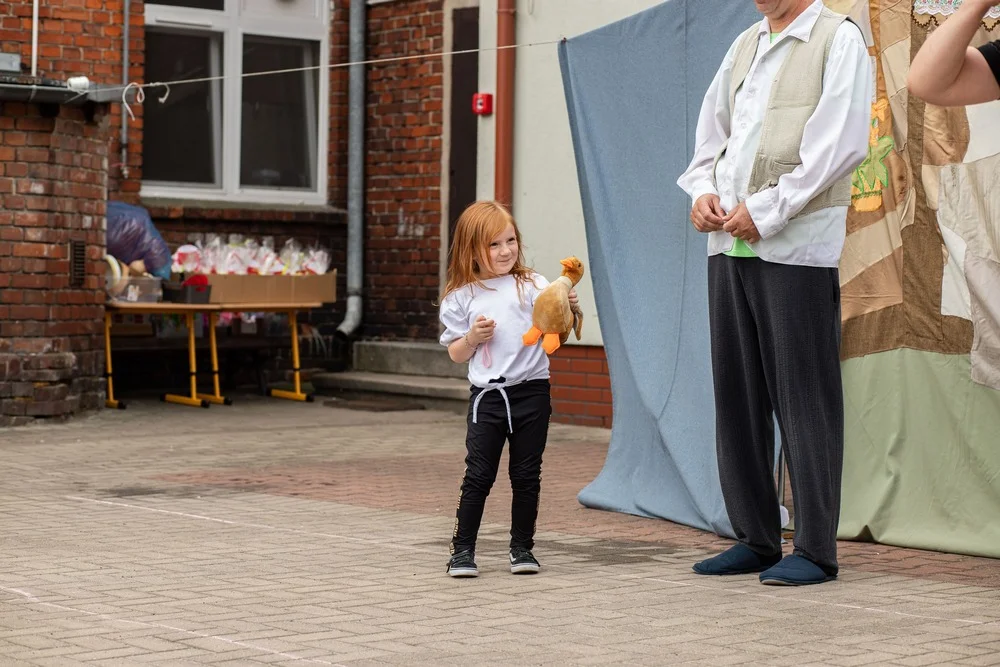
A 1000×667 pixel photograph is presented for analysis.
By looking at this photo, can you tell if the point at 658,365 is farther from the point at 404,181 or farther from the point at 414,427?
the point at 404,181

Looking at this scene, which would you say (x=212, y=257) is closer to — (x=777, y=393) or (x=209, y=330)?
(x=209, y=330)

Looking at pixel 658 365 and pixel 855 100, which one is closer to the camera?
pixel 855 100

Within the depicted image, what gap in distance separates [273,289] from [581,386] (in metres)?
2.67

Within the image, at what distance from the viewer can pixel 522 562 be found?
A: 18.0 ft

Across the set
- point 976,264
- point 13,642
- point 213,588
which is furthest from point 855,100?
point 13,642

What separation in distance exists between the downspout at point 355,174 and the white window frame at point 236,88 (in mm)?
346

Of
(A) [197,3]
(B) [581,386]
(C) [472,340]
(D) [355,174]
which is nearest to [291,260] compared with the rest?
(D) [355,174]

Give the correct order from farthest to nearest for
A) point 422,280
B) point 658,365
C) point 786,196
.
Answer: point 422,280
point 658,365
point 786,196

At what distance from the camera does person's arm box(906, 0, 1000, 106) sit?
15.2 feet

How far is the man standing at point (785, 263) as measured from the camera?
5.11m

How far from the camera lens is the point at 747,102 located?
5332mm

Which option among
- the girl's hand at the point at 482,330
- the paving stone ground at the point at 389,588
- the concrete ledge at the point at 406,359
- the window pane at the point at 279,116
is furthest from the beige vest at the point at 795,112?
the window pane at the point at 279,116

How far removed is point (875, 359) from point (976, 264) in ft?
1.80

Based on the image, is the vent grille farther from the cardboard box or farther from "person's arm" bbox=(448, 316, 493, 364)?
"person's arm" bbox=(448, 316, 493, 364)
